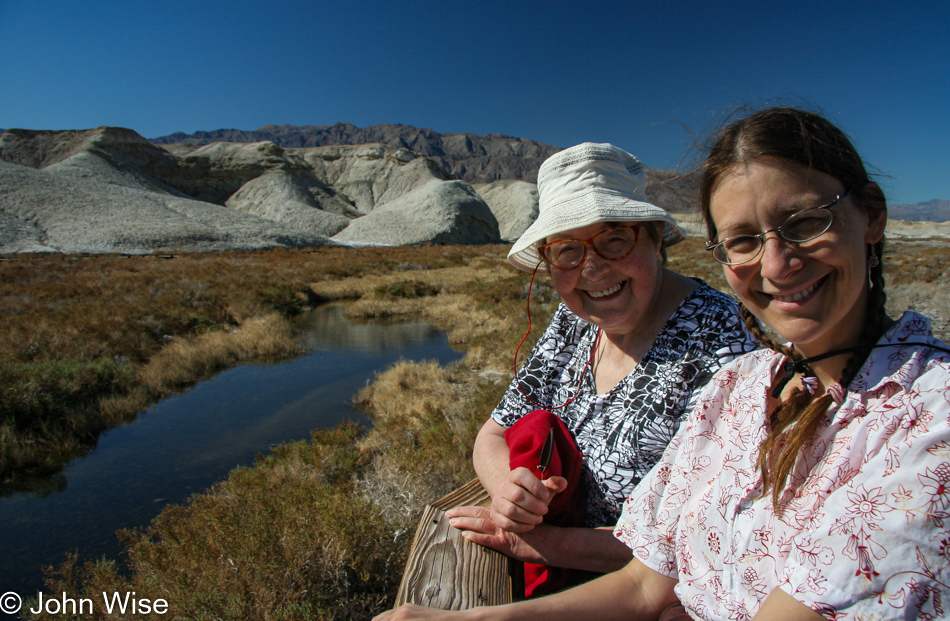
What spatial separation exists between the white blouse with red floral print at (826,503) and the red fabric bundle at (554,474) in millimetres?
377

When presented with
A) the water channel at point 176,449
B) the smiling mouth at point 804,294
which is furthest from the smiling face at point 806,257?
the water channel at point 176,449

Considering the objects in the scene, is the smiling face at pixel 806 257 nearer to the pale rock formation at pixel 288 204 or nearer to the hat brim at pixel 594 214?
the hat brim at pixel 594 214

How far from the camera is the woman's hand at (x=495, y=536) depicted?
182 centimetres

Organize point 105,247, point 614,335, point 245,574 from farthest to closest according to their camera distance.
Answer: point 105,247 → point 245,574 → point 614,335

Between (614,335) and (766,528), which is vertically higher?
(614,335)

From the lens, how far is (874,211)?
1.16 metres

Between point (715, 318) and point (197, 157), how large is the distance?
9648cm

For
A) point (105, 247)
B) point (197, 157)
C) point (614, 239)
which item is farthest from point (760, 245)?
point (197, 157)

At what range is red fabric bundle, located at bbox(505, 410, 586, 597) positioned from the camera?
72.2 inches

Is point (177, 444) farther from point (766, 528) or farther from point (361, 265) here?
point (361, 265)

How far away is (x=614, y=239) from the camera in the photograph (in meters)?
2.00

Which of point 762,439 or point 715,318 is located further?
point 715,318

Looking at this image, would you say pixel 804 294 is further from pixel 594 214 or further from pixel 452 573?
pixel 452 573

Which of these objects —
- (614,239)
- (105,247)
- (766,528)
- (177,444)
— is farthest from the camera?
(105,247)
